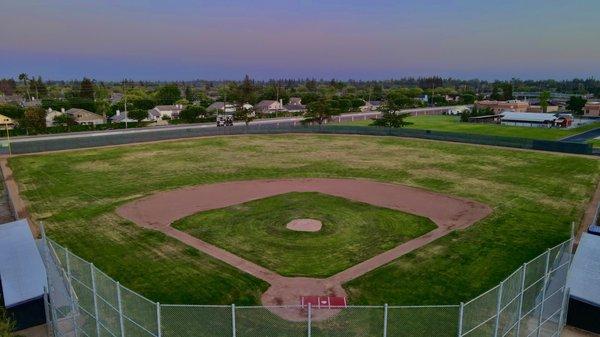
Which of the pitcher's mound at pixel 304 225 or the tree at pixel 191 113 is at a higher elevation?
the tree at pixel 191 113

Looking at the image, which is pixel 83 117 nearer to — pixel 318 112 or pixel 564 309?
pixel 318 112

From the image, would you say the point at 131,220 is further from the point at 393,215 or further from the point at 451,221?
the point at 451,221

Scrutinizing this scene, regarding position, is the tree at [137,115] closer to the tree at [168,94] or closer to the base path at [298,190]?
the tree at [168,94]

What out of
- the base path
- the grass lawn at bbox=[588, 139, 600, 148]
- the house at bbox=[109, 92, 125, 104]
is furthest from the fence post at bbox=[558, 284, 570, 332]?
the house at bbox=[109, 92, 125, 104]

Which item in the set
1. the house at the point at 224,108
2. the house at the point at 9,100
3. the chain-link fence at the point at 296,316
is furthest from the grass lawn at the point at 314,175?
the house at the point at 9,100

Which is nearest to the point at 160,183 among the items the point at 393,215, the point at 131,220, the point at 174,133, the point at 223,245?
the point at 131,220

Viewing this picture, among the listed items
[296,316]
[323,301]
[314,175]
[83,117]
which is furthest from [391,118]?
[83,117]
